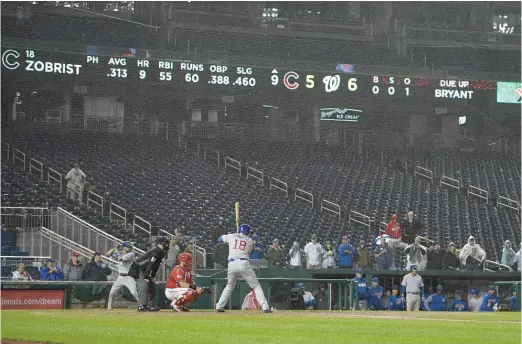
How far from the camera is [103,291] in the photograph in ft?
80.3

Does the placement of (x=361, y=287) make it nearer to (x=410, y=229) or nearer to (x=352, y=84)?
(x=410, y=229)

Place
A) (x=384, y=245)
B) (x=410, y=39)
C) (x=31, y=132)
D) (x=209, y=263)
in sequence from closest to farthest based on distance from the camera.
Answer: (x=384, y=245), (x=209, y=263), (x=31, y=132), (x=410, y=39)

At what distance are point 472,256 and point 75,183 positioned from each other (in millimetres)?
12112

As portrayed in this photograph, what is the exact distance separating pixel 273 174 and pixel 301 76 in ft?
12.0

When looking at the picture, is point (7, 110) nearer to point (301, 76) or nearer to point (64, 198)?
point (64, 198)

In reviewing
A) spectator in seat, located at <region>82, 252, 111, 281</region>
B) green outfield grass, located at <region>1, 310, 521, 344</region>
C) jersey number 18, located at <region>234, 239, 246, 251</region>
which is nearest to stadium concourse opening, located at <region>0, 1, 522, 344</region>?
spectator in seat, located at <region>82, 252, 111, 281</region>

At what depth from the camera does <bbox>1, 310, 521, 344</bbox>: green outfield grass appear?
46.1ft

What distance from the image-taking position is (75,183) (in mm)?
34344

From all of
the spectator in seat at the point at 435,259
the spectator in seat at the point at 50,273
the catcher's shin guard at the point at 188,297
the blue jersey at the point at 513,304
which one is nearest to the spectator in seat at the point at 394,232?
the spectator in seat at the point at 435,259

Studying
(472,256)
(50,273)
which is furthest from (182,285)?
(472,256)

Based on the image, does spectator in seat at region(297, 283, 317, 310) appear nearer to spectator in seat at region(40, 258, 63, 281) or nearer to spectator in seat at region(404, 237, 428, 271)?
spectator in seat at region(404, 237, 428, 271)

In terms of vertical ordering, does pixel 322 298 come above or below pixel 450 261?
below

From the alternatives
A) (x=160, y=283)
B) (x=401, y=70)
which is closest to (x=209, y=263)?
(x=160, y=283)

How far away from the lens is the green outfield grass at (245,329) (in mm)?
14047
